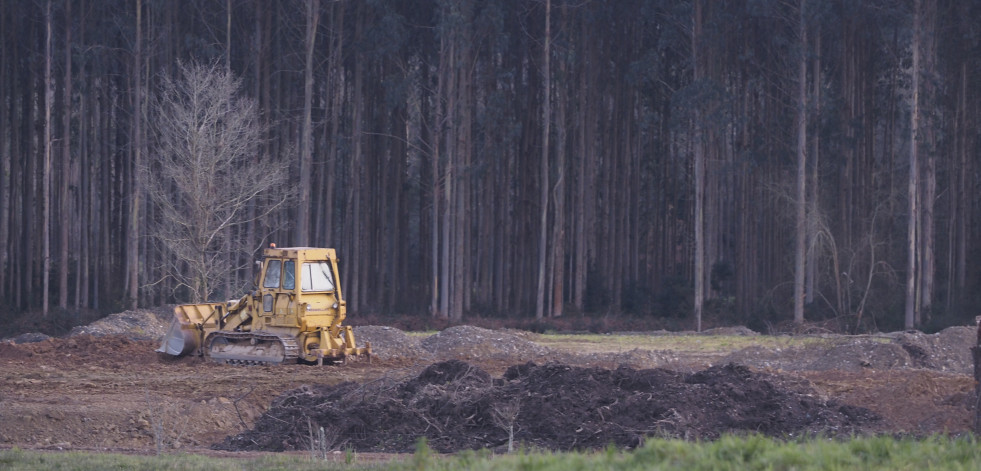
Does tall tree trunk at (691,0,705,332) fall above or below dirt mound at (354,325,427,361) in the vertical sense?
above

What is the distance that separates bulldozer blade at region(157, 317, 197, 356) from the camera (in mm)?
22969

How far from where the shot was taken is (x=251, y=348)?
22.0m

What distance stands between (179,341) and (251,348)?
7.04ft

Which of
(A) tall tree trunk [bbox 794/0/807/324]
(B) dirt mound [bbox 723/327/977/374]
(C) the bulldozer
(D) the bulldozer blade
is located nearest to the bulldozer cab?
(C) the bulldozer

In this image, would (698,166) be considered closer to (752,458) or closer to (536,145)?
(536,145)

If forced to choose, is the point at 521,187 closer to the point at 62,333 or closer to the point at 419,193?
the point at 419,193

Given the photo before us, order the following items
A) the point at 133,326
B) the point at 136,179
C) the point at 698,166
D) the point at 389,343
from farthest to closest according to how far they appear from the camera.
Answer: the point at 136,179
the point at 698,166
the point at 133,326
the point at 389,343

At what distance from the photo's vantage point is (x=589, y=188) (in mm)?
45594

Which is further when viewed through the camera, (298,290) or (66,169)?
(66,169)

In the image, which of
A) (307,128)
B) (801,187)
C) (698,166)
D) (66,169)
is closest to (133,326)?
(307,128)

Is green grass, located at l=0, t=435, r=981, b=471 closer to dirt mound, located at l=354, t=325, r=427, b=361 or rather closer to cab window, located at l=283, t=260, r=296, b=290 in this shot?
cab window, located at l=283, t=260, r=296, b=290

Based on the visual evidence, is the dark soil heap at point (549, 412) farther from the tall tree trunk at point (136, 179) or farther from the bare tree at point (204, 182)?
the tall tree trunk at point (136, 179)

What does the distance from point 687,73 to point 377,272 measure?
17.2 meters

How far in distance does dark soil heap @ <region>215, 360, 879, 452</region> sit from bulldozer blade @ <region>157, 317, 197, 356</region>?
23.0 feet
